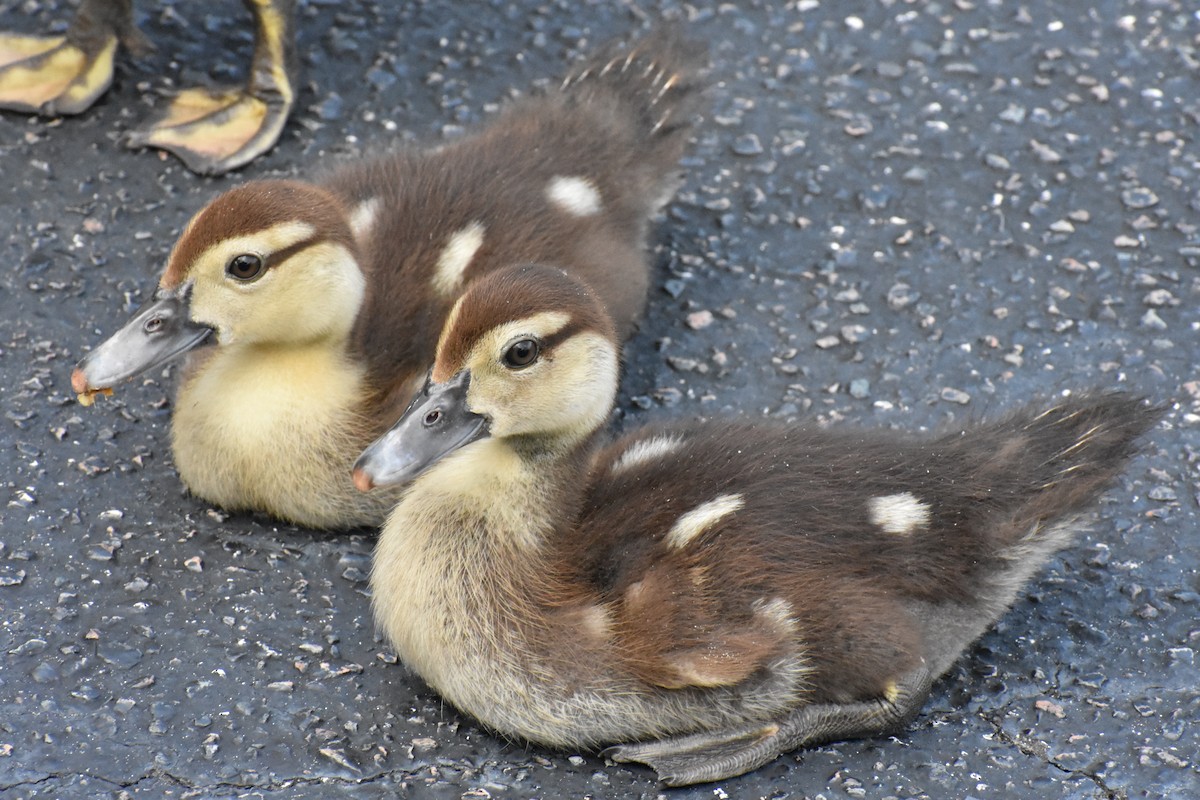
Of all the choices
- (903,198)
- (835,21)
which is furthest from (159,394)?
(835,21)

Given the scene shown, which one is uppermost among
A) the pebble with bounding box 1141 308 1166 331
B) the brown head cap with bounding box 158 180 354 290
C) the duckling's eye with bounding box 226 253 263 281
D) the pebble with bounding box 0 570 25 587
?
the brown head cap with bounding box 158 180 354 290

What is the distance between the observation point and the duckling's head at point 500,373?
122 inches

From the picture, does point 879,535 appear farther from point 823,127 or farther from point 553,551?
point 823,127

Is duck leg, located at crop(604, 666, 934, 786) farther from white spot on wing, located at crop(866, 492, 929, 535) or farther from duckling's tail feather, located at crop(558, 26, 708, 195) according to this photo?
duckling's tail feather, located at crop(558, 26, 708, 195)

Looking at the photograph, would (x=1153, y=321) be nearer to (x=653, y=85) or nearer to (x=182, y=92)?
(x=653, y=85)

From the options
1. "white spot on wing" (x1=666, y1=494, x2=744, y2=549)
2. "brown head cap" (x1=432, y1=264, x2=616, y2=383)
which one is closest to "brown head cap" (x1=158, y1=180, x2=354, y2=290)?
"brown head cap" (x1=432, y1=264, x2=616, y2=383)

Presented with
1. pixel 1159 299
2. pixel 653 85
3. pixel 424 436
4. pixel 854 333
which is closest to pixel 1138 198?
pixel 1159 299

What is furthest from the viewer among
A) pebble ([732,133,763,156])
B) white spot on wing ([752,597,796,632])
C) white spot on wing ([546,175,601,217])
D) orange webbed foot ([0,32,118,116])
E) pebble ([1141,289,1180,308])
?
pebble ([732,133,763,156])

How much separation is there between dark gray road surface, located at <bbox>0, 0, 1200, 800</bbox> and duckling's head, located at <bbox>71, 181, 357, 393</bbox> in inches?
18.2

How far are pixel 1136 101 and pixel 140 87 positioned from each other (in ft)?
10.8

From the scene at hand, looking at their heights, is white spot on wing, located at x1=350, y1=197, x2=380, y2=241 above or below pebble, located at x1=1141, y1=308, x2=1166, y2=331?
above

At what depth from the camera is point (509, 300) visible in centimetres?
310

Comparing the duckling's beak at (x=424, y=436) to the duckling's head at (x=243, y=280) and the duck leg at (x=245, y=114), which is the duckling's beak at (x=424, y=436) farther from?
the duck leg at (x=245, y=114)

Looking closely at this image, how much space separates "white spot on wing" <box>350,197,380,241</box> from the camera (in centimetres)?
388
